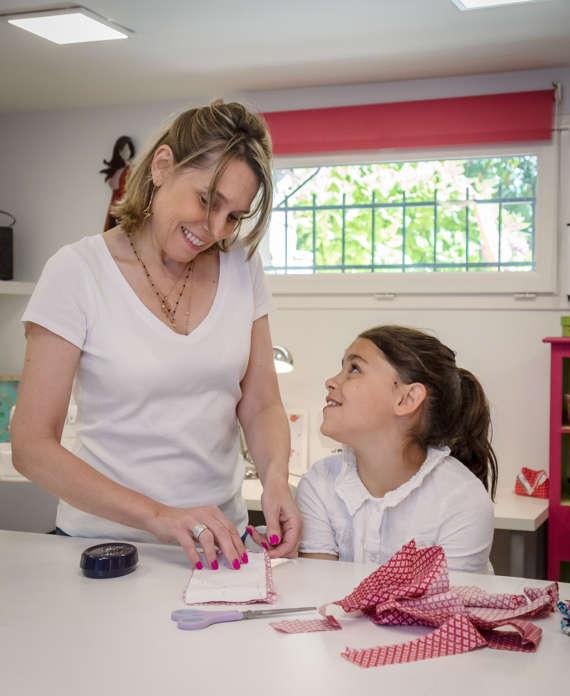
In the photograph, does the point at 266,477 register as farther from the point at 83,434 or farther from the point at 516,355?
the point at 516,355

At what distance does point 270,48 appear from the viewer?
9.92ft

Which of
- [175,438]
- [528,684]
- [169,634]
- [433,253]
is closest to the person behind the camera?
[528,684]

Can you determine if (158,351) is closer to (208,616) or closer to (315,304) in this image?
(208,616)

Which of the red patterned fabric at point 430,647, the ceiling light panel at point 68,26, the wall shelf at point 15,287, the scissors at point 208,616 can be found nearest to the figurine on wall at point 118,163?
the wall shelf at point 15,287

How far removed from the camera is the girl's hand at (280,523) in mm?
1383

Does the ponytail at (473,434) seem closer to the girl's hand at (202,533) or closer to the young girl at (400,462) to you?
the young girl at (400,462)

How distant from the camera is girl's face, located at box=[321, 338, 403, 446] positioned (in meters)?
1.78

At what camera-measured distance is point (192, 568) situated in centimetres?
128

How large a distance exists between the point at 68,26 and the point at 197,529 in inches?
82.5

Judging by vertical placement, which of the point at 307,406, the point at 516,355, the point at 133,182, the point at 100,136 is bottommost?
the point at 307,406

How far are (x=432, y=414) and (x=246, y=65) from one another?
6.22ft

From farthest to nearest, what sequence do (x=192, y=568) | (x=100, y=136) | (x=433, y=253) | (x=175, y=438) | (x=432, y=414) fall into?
(x=100, y=136) → (x=433, y=253) → (x=432, y=414) → (x=175, y=438) → (x=192, y=568)

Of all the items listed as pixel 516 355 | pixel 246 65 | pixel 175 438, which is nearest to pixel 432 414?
pixel 175 438

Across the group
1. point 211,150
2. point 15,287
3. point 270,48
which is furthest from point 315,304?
point 211,150
